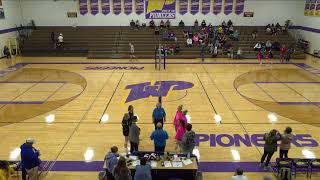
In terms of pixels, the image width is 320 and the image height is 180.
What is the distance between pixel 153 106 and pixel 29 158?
713 centimetres

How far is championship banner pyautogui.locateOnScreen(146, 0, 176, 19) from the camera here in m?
29.9

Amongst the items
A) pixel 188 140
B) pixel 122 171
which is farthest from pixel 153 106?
pixel 122 171

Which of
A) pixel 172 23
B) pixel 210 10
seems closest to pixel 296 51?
pixel 210 10

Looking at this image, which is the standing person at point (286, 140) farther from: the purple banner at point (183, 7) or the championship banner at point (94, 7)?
the championship banner at point (94, 7)

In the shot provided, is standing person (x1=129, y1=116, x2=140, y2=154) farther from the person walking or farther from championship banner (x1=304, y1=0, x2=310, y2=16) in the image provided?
championship banner (x1=304, y1=0, x2=310, y2=16)

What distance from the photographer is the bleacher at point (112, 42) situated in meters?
26.7

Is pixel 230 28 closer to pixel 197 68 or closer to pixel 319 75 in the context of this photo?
pixel 197 68

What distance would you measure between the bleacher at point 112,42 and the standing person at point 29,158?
62.7 ft

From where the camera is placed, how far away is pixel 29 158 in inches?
293

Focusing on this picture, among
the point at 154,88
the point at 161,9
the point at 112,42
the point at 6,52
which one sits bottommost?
the point at 154,88

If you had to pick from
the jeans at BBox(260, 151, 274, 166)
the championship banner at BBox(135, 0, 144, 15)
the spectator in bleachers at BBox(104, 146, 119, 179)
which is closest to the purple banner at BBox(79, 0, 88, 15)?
the championship banner at BBox(135, 0, 144, 15)

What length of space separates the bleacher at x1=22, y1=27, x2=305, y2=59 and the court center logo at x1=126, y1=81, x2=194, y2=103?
8.52 m

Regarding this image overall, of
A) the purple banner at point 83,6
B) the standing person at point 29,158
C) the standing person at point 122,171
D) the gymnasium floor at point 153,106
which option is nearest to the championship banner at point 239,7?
the gymnasium floor at point 153,106

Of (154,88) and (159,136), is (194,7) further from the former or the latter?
(159,136)
